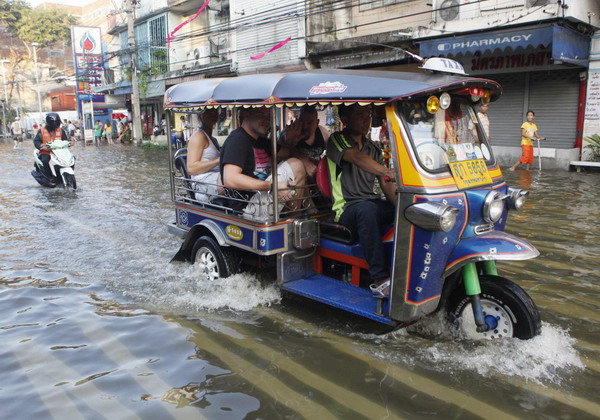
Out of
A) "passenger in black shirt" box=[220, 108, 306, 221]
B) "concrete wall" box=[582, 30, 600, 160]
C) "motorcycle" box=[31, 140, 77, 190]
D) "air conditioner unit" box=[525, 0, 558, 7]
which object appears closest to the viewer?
"passenger in black shirt" box=[220, 108, 306, 221]

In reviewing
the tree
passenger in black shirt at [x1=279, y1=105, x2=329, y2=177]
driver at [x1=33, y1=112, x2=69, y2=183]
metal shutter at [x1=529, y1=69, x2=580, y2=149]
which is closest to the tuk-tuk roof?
passenger in black shirt at [x1=279, y1=105, x2=329, y2=177]

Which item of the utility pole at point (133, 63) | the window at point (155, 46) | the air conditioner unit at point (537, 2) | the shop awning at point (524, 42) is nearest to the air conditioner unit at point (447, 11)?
the shop awning at point (524, 42)

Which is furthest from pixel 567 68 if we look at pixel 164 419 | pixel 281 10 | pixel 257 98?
pixel 164 419

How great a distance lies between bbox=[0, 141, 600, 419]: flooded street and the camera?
3.12 metres

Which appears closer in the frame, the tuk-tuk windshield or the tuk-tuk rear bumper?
the tuk-tuk rear bumper

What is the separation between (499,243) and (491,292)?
345 millimetres

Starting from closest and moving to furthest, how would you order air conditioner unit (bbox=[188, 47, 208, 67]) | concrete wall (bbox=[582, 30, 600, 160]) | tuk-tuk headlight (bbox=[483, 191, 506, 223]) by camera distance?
tuk-tuk headlight (bbox=[483, 191, 506, 223]) < concrete wall (bbox=[582, 30, 600, 160]) < air conditioner unit (bbox=[188, 47, 208, 67])

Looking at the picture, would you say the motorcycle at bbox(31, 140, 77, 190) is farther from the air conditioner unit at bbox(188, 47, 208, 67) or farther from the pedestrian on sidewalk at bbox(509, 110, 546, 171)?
the air conditioner unit at bbox(188, 47, 208, 67)

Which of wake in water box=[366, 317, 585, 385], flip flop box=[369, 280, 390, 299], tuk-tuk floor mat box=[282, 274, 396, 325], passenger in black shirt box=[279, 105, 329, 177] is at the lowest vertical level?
wake in water box=[366, 317, 585, 385]

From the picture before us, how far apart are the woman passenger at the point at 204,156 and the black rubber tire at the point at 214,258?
494 millimetres

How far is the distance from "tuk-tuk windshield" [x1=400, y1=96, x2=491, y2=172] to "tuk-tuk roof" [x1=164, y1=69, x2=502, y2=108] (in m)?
0.19

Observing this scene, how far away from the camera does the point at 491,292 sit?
355cm

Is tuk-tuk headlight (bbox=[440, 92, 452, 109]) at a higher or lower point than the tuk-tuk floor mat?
higher

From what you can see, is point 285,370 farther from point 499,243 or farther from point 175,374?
point 499,243
